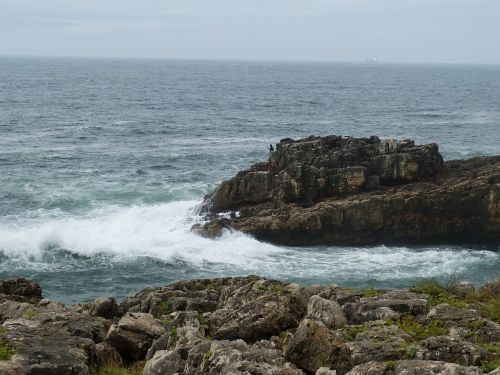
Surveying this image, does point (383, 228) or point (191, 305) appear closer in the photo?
point (191, 305)

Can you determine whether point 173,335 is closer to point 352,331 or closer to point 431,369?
point 352,331

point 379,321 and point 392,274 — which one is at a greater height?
point 379,321

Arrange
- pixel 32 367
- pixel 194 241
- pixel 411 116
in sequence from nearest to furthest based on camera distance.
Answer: pixel 32 367
pixel 194 241
pixel 411 116

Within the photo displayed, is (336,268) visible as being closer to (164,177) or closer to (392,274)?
(392,274)

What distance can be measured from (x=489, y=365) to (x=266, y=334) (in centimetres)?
555

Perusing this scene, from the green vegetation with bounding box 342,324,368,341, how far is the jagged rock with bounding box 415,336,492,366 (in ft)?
7.36

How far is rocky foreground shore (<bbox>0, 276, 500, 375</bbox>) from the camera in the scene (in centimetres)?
1376

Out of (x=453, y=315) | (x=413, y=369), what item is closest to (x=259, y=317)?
(x=413, y=369)

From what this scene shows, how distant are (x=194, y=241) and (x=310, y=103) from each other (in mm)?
88895

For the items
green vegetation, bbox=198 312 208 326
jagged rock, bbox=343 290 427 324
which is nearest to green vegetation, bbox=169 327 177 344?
green vegetation, bbox=198 312 208 326

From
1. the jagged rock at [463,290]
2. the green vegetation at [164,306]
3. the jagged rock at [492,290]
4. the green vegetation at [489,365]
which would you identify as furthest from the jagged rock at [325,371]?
the jagged rock at [492,290]

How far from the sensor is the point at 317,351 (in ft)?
45.8

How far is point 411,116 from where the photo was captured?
106938 mm

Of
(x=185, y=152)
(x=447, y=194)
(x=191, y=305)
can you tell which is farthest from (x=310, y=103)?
(x=191, y=305)
